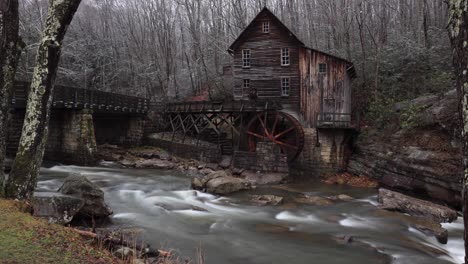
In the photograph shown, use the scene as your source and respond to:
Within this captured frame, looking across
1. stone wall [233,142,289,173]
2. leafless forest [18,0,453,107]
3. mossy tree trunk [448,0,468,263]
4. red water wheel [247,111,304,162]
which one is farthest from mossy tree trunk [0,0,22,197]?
leafless forest [18,0,453,107]

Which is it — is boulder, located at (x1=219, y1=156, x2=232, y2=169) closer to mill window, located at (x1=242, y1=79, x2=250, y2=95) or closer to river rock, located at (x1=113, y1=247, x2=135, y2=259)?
mill window, located at (x1=242, y1=79, x2=250, y2=95)

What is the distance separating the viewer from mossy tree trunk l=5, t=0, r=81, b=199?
6.08 m

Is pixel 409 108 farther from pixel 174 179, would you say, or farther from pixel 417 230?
pixel 174 179

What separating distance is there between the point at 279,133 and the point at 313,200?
25.9 feet

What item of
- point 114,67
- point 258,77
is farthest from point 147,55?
point 258,77

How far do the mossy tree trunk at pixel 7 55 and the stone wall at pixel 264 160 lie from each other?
12.8m

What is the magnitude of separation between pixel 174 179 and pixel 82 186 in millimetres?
7132

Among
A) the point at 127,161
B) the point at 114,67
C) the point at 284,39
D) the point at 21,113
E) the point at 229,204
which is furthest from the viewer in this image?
the point at 114,67

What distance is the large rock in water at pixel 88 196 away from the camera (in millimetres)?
8039

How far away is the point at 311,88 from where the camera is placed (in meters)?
19.7

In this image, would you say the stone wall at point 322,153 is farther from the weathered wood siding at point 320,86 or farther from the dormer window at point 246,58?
the dormer window at point 246,58

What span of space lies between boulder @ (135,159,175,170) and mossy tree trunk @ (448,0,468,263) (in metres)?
16.6

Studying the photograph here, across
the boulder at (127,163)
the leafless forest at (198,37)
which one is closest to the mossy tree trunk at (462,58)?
the boulder at (127,163)

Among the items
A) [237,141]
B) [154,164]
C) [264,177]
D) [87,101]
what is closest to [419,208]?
[264,177]
